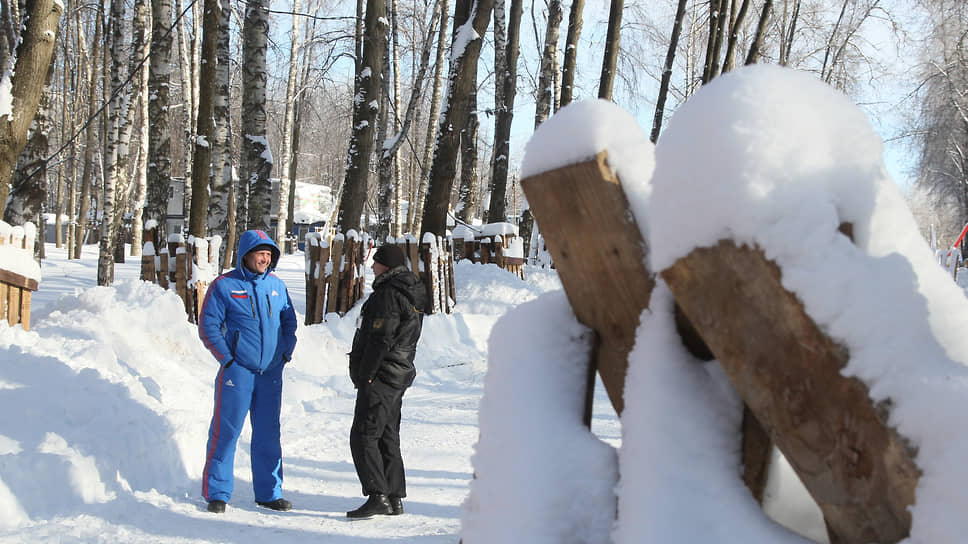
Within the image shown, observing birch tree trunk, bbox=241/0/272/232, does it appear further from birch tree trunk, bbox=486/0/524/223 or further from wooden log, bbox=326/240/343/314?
birch tree trunk, bbox=486/0/524/223

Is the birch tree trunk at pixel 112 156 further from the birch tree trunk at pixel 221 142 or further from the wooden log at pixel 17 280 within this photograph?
the wooden log at pixel 17 280

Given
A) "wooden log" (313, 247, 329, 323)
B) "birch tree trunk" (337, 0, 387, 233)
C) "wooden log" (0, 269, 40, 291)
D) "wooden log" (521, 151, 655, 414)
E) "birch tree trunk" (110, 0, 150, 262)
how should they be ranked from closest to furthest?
"wooden log" (521, 151, 655, 414), "wooden log" (0, 269, 40, 291), "wooden log" (313, 247, 329, 323), "birch tree trunk" (337, 0, 387, 233), "birch tree trunk" (110, 0, 150, 262)

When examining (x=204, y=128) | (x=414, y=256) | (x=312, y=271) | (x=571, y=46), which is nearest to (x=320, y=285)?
(x=312, y=271)

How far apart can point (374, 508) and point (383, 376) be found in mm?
830

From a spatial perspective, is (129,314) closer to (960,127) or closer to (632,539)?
(632,539)

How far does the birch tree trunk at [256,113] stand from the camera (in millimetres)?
9328

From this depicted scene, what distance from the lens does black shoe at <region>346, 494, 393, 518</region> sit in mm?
4219

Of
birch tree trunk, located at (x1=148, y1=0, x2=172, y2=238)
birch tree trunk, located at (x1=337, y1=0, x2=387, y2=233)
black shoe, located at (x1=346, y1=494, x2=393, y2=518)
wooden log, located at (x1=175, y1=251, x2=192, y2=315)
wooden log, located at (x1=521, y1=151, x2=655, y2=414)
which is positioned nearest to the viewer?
wooden log, located at (x1=521, y1=151, x2=655, y2=414)

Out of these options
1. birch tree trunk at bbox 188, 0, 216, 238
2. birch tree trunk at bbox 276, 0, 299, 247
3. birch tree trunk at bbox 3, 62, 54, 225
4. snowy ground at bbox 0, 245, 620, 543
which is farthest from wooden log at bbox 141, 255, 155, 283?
birch tree trunk at bbox 276, 0, 299, 247

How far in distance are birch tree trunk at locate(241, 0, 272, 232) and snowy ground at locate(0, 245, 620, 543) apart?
2.84 meters

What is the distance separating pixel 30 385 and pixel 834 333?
520 centimetres

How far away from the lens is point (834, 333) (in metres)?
0.80

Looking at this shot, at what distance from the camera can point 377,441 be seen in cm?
445

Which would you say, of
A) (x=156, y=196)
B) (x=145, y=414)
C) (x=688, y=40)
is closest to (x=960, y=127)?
(x=688, y=40)
